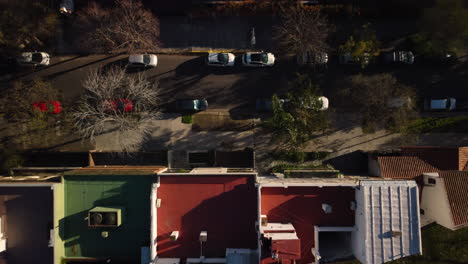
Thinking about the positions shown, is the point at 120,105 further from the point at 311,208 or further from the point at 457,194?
the point at 457,194

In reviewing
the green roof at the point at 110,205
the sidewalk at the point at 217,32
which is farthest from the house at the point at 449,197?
the green roof at the point at 110,205

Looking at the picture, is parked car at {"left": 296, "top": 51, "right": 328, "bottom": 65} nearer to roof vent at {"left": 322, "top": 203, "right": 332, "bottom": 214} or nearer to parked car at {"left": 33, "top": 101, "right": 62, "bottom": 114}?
roof vent at {"left": 322, "top": 203, "right": 332, "bottom": 214}

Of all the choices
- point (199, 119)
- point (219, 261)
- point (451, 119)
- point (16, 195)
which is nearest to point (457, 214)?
point (451, 119)

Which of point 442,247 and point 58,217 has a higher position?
point 58,217

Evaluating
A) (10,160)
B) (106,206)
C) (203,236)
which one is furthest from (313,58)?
(10,160)

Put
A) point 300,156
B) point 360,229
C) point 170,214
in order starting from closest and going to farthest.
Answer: point 360,229, point 170,214, point 300,156

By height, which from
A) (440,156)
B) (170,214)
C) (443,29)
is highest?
(443,29)

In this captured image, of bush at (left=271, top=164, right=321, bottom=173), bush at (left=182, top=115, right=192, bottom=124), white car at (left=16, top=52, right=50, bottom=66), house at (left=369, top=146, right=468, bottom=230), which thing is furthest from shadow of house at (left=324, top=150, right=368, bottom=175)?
white car at (left=16, top=52, right=50, bottom=66)

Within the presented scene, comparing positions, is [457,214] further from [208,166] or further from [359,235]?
[208,166]
